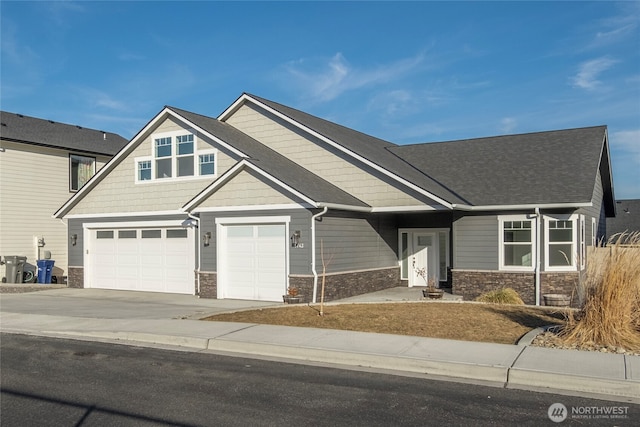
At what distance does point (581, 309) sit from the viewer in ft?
33.9

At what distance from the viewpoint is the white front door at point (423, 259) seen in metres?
21.8

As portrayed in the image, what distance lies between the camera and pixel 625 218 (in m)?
36.0

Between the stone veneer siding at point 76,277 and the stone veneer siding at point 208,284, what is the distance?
261 inches

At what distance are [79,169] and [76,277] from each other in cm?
780

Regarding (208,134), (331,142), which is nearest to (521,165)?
(331,142)

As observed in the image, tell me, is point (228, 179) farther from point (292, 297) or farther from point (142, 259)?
point (142, 259)

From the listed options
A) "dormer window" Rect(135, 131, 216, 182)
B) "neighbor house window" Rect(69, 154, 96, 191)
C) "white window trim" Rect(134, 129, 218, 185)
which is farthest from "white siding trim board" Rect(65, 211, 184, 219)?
"neighbor house window" Rect(69, 154, 96, 191)

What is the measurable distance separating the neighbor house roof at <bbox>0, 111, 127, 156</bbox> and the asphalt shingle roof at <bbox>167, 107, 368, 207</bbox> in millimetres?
9319

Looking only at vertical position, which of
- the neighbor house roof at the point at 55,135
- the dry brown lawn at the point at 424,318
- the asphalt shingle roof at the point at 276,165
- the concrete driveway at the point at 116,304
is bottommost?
the concrete driveway at the point at 116,304

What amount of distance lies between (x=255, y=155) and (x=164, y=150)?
12.7ft

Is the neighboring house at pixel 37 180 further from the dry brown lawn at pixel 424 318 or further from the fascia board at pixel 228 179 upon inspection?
the dry brown lawn at pixel 424 318

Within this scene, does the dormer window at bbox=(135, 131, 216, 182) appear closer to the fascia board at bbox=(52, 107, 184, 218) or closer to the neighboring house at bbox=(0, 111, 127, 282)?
the fascia board at bbox=(52, 107, 184, 218)

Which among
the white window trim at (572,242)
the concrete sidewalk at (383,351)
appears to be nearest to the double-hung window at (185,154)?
the concrete sidewalk at (383,351)

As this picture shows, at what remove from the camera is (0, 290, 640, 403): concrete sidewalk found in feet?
26.2
